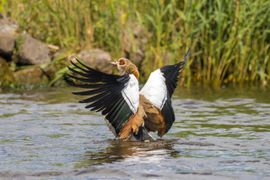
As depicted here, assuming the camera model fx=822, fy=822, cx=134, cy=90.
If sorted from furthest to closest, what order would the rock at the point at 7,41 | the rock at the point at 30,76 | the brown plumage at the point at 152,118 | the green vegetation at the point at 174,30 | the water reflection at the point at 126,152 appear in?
the rock at the point at 7,41
the rock at the point at 30,76
the green vegetation at the point at 174,30
the brown plumage at the point at 152,118
the water reflection at the point at 126,152

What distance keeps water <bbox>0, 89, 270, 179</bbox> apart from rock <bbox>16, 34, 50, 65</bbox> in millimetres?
1184

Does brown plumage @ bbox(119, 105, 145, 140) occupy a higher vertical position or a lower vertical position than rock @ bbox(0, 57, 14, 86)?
higher

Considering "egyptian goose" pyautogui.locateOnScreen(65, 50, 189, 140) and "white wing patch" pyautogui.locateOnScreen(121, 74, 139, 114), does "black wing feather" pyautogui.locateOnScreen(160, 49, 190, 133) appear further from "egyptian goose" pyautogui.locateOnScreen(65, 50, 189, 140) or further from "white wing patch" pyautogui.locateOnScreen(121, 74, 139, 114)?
"white wing patch" pyautogui.locateOnScreen(121, 74, 139, 114)

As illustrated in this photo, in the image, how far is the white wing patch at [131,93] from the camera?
7852 millimetres

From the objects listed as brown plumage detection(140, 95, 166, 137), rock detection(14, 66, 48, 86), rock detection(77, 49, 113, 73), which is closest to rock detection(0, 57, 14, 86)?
rock detection(14, 66, 48, 86)

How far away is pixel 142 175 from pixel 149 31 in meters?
7.03

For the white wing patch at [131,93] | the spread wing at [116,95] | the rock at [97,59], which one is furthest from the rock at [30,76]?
the white wing patch at [131,93]

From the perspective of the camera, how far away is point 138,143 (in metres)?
8.34

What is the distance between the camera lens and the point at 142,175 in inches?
260

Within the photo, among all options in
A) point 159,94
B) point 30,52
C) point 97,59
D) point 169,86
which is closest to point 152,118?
point 159,94

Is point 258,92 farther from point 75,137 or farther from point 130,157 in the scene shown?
point 130,157

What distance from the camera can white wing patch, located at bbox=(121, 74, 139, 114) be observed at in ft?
25.8

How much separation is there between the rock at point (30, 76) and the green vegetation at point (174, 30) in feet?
2.38

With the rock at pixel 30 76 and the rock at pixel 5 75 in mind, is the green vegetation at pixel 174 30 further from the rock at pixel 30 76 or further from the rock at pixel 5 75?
the rock at pixel 5 75
